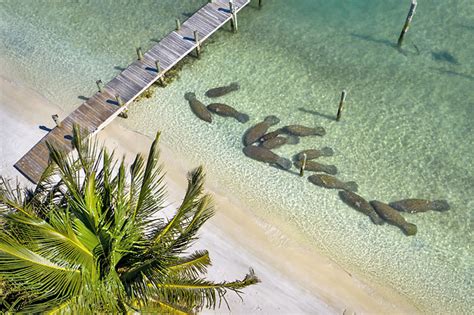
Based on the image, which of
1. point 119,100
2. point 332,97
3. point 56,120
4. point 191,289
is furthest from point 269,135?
point 191,289

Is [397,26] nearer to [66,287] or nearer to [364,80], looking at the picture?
[364,80]

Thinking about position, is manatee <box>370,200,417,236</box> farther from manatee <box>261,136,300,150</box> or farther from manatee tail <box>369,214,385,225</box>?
manatee <box>261,136,300,150</box>

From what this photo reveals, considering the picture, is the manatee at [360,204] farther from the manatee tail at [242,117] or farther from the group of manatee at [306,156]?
the manatee tail at [242,117]

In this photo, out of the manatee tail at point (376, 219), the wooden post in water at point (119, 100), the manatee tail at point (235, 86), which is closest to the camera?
the manatee tail at point (376, 219)

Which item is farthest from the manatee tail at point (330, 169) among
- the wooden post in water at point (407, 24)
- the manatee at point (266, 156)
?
the wooden post in water at point (407, 24)

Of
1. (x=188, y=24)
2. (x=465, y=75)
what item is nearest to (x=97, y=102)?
(x=188, y=24)

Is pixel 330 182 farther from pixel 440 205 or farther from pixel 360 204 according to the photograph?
pixel 440 205
